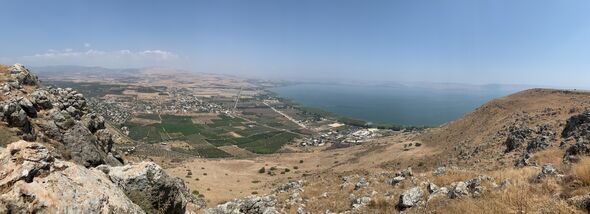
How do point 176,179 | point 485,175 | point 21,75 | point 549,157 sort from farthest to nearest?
point 21,75, point 549,157, point 176,179, point 485,175

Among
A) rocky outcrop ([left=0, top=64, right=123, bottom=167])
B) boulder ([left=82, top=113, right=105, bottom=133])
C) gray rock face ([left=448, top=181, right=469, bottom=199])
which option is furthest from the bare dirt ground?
gray rock face ([left=448, top=181, right=469, bottom=199])

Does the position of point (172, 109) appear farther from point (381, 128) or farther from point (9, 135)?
point (9, 135)

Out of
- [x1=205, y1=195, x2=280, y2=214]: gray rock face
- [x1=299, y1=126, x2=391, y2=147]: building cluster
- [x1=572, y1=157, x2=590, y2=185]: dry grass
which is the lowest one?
[x1=299, y1=126, x2=391, y2=147]: building cluster

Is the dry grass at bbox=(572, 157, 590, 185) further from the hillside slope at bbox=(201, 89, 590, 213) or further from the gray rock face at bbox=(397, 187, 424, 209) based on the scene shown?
the gray rock face at bbox=(397, 187, 424, 209)

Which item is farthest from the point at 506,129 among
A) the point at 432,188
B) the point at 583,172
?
the point at 583,172

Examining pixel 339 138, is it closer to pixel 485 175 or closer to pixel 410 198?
pixel 485 175

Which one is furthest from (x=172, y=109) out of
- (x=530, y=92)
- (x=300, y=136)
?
(x=530, y=92)
